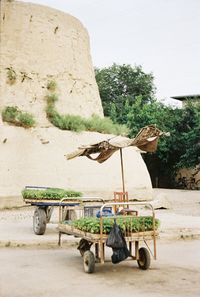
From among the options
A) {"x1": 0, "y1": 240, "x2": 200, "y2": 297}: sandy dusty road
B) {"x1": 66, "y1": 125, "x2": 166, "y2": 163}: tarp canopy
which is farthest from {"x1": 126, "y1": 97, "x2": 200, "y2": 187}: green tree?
{"x1": 0, "y1": 240, "x2": 200, "y2": 297}: sandy dusty road

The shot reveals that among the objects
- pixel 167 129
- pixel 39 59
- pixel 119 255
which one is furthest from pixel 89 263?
pixel 167 129

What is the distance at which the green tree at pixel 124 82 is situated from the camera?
43219 mm

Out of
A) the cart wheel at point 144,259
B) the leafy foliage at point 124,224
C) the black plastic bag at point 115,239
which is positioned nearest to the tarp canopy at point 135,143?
the leafy foliage at point 124,224

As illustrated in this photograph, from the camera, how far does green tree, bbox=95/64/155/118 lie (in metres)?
43.2

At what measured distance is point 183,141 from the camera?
110 feet

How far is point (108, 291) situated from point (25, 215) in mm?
9917

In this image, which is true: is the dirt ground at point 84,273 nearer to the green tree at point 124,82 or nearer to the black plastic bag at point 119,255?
the black plastic bag at point 119,255

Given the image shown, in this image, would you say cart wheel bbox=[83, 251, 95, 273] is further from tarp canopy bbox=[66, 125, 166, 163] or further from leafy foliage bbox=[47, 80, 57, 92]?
leafy foliage bbox=[47, 80, 57, 92]

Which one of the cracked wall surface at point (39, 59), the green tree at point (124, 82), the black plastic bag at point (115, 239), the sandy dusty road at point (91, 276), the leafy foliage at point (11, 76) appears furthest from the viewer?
the green tree at point (124, 82)

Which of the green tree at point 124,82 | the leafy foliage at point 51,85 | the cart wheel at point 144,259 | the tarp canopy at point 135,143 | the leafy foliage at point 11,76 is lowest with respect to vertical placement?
the cart wheel at point 144,259

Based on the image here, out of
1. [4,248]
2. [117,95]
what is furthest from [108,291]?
[117,95]

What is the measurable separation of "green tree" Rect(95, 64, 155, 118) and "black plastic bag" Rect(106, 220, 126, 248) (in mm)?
36991

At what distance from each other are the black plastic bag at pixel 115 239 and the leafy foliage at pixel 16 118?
42.0 ft

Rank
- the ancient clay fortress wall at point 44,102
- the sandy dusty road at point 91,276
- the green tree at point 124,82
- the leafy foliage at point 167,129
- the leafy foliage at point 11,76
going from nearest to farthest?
the sandy dusty road at point 91,276 → the ancient clay fortress wall at point 44,102 → the leafy foliage at point 11,76 → the leafy foliage at point 167,129 → the green tree at point 124,82
